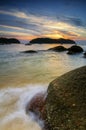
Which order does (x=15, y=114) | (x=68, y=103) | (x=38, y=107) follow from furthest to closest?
(x=15, y=114), (x=38, y=107), (x=68, y=103)

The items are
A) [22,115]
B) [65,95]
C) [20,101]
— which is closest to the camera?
[65,95]

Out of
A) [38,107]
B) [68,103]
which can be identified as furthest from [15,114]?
[68,103]

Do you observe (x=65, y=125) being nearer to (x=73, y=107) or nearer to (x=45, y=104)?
(x=73, y=107)

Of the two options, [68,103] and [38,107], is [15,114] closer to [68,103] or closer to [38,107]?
[38,107]

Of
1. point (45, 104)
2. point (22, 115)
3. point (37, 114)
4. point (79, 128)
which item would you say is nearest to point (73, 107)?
point (79, 128)

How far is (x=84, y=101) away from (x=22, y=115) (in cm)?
219

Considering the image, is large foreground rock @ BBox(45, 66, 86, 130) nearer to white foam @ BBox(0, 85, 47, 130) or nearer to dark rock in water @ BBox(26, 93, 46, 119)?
dark rock in water @ BBox(26, 93, 46, 119)

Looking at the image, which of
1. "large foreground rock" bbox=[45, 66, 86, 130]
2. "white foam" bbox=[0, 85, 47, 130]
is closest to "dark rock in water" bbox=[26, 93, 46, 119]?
"white foam" bbox=[0, 85, 47, 130]

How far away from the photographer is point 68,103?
486cm

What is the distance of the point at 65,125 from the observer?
174 inches

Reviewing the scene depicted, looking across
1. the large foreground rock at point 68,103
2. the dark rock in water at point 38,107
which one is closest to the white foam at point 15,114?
the dark rock in water at point 38,107

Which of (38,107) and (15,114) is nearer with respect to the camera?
(38,107)

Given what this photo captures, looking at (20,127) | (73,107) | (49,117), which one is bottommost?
→ (20,127)

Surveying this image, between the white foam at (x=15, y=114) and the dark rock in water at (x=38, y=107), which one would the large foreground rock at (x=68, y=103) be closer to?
the dark rock in water at (x=38, y=107)
